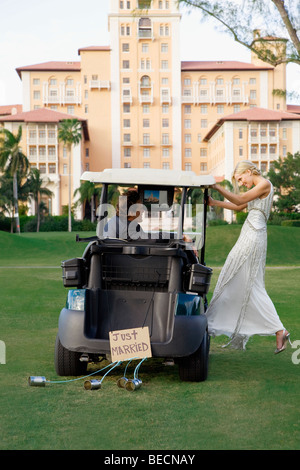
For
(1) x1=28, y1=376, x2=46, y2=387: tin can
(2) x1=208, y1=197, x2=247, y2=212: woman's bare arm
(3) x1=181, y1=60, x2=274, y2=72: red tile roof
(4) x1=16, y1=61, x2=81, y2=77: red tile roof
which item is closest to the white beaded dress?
(2) x1=208, y1=197, x2=247, y2=212: woman's bare arm

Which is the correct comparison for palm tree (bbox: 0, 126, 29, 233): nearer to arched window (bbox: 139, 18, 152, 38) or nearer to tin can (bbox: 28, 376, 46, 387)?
arched window (bbox: 139, 18, 152, 38)

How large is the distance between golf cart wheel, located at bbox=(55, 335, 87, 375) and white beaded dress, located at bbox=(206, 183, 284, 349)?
152 centimetres

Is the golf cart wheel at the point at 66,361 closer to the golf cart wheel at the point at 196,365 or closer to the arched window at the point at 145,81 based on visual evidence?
the golf cart wheel at the point at 196,365

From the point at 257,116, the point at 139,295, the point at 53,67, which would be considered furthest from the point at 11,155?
the point at 139,295

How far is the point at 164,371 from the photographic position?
6820 millimetres

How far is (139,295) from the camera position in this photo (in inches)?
247

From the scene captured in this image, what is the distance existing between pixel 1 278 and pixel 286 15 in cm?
1183

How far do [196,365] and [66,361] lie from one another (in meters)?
1.29

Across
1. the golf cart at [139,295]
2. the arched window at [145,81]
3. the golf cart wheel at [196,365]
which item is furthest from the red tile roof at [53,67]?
the golf cart wheel at [196,365]

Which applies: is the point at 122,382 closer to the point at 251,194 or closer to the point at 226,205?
the point at 226,205

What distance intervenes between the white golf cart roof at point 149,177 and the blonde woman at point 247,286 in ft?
1.85

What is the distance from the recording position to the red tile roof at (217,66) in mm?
118000
